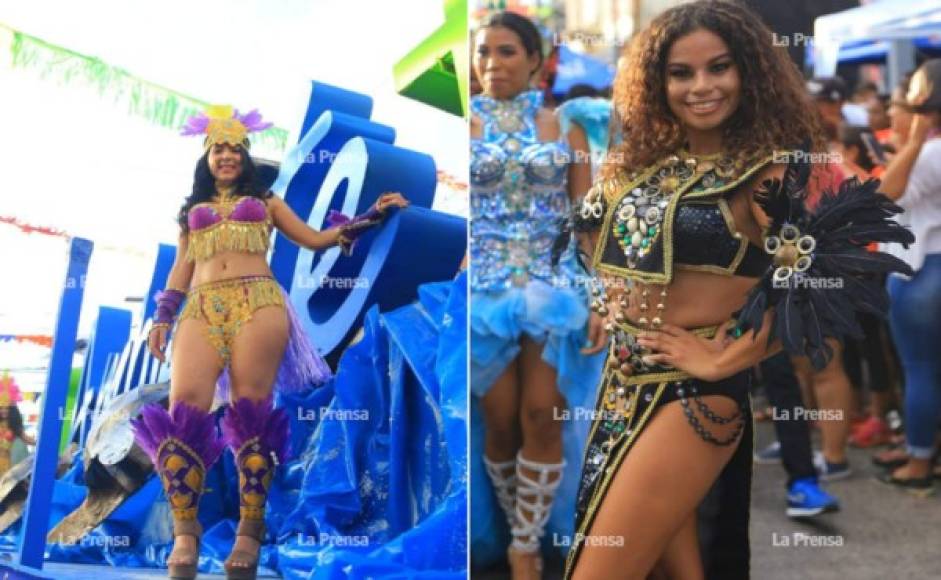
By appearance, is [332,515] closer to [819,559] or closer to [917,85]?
[819,559]

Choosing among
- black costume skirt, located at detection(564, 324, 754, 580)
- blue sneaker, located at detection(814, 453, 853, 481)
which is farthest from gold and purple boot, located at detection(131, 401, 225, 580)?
blue sneaker, located at detection(814, 453, 853, 481)

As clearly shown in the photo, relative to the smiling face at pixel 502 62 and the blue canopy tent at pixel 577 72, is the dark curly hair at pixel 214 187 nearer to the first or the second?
the smiling face at pixel 502 62

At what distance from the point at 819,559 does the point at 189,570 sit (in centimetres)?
176

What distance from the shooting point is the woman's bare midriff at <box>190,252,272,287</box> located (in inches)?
117

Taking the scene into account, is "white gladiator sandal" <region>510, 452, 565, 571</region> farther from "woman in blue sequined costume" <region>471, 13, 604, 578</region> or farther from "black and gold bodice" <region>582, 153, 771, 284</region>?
"black and gold bodice" <region>582, 153, 771, 284</region>

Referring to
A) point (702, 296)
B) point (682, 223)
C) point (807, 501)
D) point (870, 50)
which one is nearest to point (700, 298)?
point (702, 296)

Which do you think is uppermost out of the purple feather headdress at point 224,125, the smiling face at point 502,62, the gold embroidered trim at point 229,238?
the smiling face at point 502,62

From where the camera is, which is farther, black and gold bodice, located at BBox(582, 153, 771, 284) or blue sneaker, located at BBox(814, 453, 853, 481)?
blue sneaker, located at BBox(814, 453, 853, 481)

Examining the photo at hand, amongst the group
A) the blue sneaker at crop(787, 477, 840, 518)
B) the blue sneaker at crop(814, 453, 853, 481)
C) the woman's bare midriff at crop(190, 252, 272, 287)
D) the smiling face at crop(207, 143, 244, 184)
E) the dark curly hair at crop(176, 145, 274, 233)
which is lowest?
the blue sneaker at crop(787, 477, 840, 518)

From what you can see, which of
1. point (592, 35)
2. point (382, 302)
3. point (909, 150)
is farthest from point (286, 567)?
point (909, 150)

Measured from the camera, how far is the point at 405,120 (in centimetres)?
303

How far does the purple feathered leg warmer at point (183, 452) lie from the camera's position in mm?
2947

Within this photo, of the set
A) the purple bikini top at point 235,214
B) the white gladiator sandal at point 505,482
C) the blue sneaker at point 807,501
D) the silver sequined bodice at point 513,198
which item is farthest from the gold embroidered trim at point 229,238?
the blue sneaker at point 807,501

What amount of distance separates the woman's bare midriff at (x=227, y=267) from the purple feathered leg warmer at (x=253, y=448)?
345 millimetres
